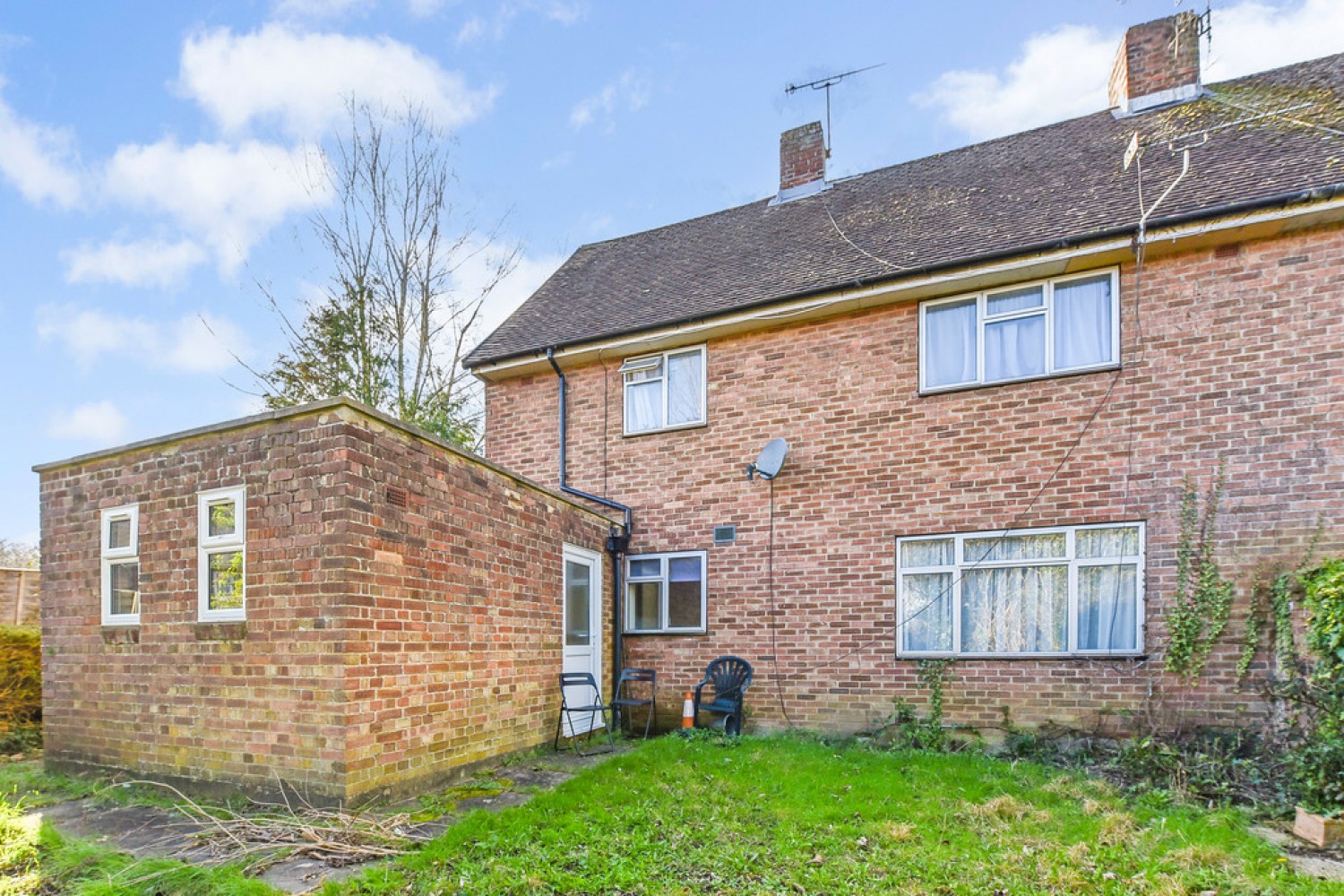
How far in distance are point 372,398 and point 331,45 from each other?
6.58 meters

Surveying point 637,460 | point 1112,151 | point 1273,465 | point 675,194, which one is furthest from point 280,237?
point 1273,465

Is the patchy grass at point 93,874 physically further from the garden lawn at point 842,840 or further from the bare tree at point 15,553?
the bare tree at point 15,553

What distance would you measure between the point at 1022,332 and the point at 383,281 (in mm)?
13135

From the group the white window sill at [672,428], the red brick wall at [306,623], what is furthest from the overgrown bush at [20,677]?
the white window sill at [672,428]

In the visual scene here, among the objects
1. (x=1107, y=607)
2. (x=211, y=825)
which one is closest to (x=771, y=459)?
(x=1107, y=607)

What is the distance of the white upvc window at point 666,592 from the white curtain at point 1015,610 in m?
2.95

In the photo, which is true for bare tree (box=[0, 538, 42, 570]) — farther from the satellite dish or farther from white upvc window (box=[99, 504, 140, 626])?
the satellite dish

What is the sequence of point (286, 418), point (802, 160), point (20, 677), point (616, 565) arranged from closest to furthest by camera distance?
point (286, 418), point (20, 677), point (616, 565), point (802, 160)

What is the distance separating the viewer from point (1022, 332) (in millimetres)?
7480

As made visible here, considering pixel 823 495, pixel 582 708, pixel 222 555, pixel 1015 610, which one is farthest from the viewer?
pixel 823 495

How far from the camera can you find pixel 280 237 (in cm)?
1551

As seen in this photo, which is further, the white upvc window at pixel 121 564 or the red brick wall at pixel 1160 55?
the red brick wall at pixel 1160 55

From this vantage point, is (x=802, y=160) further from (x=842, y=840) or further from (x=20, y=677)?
(x=20, y=677)

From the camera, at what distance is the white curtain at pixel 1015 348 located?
7.39m
